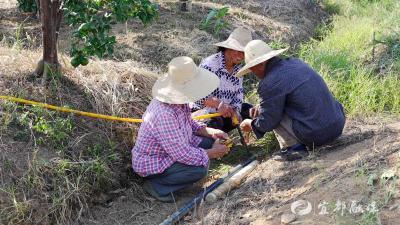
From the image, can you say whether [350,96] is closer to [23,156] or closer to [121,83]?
[121,83]

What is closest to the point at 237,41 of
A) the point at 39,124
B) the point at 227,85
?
the point at 227,85

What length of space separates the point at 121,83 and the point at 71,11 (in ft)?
3.53

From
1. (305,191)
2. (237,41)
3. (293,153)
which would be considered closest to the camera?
(305,191)

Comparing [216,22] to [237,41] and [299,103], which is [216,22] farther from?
[299,103]

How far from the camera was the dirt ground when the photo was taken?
336cm

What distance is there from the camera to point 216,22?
6.98 meters

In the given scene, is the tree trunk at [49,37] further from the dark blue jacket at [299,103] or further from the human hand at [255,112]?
the dark blue jacket at [299,103]

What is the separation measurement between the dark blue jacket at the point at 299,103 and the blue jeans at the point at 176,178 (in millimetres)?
675

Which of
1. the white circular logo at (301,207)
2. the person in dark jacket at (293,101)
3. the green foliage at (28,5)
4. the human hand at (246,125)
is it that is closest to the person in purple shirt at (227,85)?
the human hand at (246,125)

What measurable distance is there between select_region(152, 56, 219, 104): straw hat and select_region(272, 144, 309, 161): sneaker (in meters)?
0.94

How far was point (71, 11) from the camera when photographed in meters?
4.12

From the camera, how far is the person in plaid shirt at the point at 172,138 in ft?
13.0

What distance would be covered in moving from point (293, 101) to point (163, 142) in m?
1.12

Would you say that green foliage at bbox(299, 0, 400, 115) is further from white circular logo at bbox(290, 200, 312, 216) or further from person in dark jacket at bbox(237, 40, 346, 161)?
white circular logo at bbox(290, 200, 312, 216)
